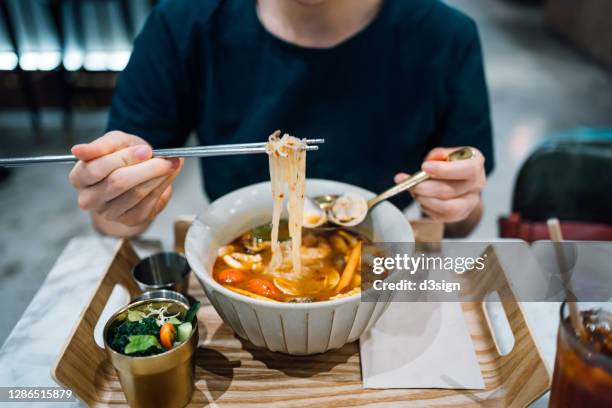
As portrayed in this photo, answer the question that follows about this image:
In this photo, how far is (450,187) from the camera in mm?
1316

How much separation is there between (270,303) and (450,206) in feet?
1.92

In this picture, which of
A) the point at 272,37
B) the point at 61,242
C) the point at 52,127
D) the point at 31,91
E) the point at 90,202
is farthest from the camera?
the point at 52,127

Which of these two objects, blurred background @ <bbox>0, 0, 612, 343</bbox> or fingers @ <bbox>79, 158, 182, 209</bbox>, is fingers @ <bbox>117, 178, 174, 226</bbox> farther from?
blurred background @ <bbox>0, 0, 612, 343</bbox>

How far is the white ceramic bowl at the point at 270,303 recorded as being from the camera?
1.01 meters

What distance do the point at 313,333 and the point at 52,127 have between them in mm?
4516

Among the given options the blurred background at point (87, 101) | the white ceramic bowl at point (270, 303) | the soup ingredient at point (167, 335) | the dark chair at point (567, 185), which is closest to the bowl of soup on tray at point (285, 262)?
the white ceramic bowl at point (270, 303)

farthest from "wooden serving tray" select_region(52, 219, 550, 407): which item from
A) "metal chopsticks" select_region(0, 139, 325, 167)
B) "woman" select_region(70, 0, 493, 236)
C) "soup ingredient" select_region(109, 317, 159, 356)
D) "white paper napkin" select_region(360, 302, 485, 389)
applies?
"woman" select_region(70, 0, 493, 236)

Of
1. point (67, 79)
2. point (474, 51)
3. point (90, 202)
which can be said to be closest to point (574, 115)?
point (474, 51)

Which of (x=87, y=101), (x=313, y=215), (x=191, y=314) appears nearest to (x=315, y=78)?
(x=313, y=215)

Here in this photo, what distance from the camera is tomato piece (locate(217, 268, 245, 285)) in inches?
48.1

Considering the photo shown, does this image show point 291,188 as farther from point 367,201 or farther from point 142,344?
point 142,344

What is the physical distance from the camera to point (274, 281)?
1.26m

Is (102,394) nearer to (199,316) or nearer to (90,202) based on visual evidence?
(199,316)

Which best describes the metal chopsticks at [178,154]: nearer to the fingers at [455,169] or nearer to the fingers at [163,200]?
the fingers at [163,200]
